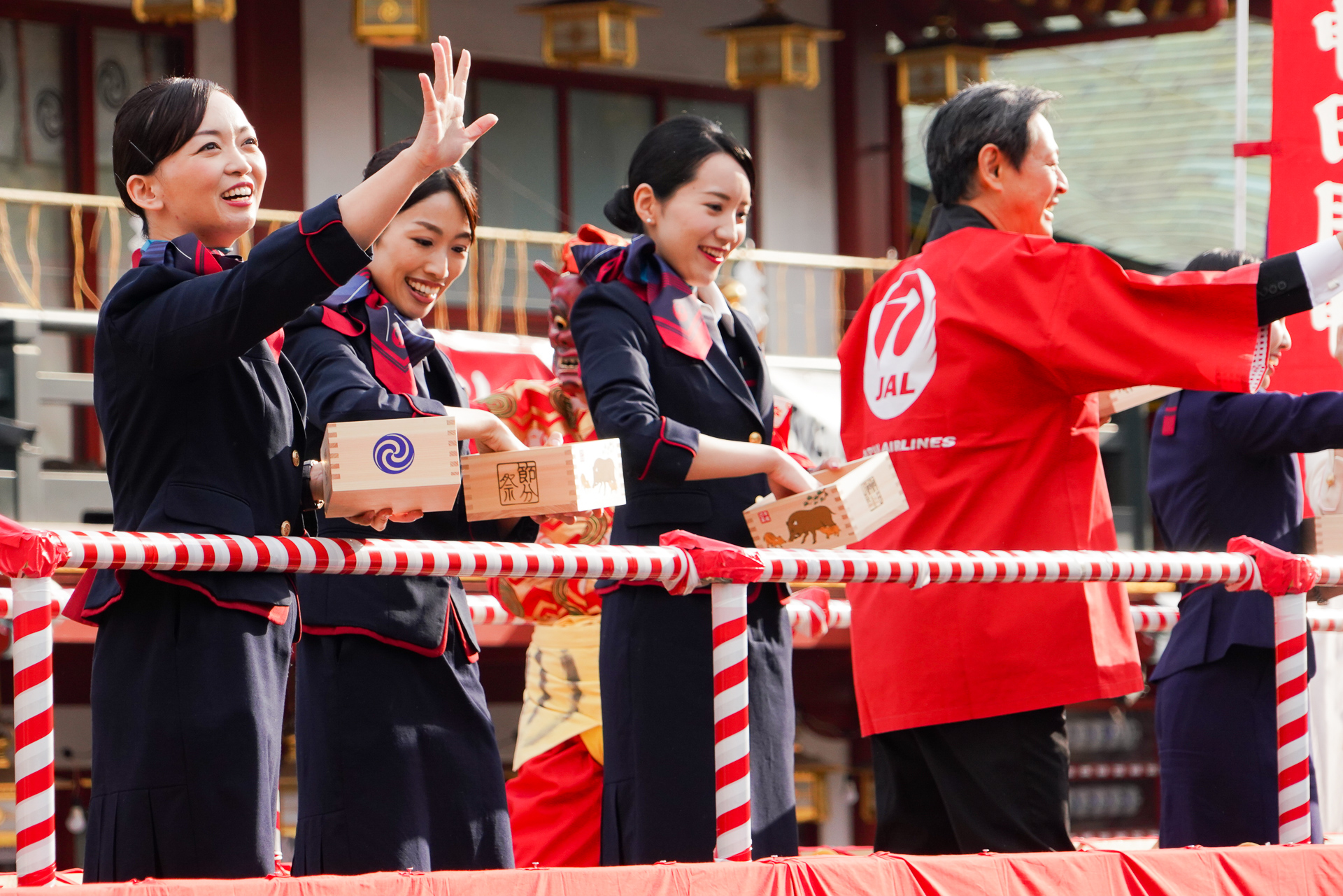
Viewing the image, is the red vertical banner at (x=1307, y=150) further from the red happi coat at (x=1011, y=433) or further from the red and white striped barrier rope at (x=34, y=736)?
the red and white striped barrier rope at (x=34, y=736)

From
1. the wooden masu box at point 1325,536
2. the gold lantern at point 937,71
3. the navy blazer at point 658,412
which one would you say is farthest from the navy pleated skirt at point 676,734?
the gold lantern at point 937,71

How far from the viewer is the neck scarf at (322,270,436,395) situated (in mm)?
3182

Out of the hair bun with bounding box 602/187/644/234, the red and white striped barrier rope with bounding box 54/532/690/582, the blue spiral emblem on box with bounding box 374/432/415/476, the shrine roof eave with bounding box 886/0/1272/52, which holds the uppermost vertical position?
the shrine roof eave with bounding box 886/0/1272/52

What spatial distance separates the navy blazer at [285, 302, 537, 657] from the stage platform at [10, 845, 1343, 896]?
18.6 inches

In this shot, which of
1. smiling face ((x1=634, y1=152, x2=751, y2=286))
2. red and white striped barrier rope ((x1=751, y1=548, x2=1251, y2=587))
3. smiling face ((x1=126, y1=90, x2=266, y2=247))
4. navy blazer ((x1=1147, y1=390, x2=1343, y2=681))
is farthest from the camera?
navy blazer ((x1=1147, y1=390, x2=1343, y2=681))

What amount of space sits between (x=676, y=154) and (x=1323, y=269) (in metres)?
1.20

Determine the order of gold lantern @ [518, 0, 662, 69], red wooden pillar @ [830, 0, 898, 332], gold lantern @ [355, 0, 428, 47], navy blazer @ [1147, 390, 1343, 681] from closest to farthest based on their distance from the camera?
navy blazer @ [1147, 390, 1343, 681], gold lantern @ [355, 0, 428, 47], gold lantern @ [518, 0, 662, 69], red wooden pillar @ [830, 0, 898, 332]

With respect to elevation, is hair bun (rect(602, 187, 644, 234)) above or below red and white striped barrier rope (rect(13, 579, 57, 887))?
above

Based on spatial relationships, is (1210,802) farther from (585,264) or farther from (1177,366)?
(585,264)

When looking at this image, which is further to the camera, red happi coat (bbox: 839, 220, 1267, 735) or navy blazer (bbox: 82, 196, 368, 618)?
red happi coat (bbox: 839, 220, 1267, 735)

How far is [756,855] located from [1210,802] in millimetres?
1262

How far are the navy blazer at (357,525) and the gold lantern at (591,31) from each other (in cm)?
808

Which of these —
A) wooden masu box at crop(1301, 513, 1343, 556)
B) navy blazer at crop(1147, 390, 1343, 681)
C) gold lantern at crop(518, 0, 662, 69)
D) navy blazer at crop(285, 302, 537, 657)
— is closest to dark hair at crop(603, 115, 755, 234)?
navy blazer at crop(285, 302, 537, 657)

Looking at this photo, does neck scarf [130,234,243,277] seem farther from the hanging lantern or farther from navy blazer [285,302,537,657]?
the hanging lantern
